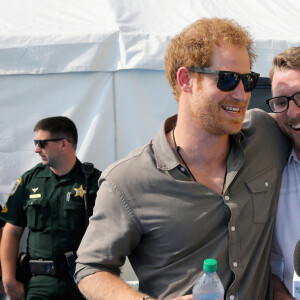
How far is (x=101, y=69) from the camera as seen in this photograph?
11.5 ft

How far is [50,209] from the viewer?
3326mm

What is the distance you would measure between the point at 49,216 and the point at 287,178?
1968 mm

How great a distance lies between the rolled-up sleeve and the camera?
1.64 m

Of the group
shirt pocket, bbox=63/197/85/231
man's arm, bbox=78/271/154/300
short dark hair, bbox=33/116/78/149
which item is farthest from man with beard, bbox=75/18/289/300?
short dark hair, bbox=33/116/78/149

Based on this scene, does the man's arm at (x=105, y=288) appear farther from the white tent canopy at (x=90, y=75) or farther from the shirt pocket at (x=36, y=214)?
the white tent canopy at (x=90, y=75)

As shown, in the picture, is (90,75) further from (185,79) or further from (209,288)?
(209,288)

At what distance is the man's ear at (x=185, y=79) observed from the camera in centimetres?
178

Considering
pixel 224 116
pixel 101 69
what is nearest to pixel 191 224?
pixel 224 116

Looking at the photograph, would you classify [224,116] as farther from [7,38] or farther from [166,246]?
[7,38]

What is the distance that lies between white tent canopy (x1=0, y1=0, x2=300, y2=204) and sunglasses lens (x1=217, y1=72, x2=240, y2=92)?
188 cm

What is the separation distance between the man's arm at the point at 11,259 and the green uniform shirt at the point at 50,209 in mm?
90

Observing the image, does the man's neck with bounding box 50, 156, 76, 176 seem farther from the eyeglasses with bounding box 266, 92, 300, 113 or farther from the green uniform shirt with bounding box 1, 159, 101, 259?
the eyeglasses with bounding box 266, 92, 300, 113

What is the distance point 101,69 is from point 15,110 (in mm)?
783

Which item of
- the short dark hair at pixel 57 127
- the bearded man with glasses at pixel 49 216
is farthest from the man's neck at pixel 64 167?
the short dark hair at pixel 57 127
